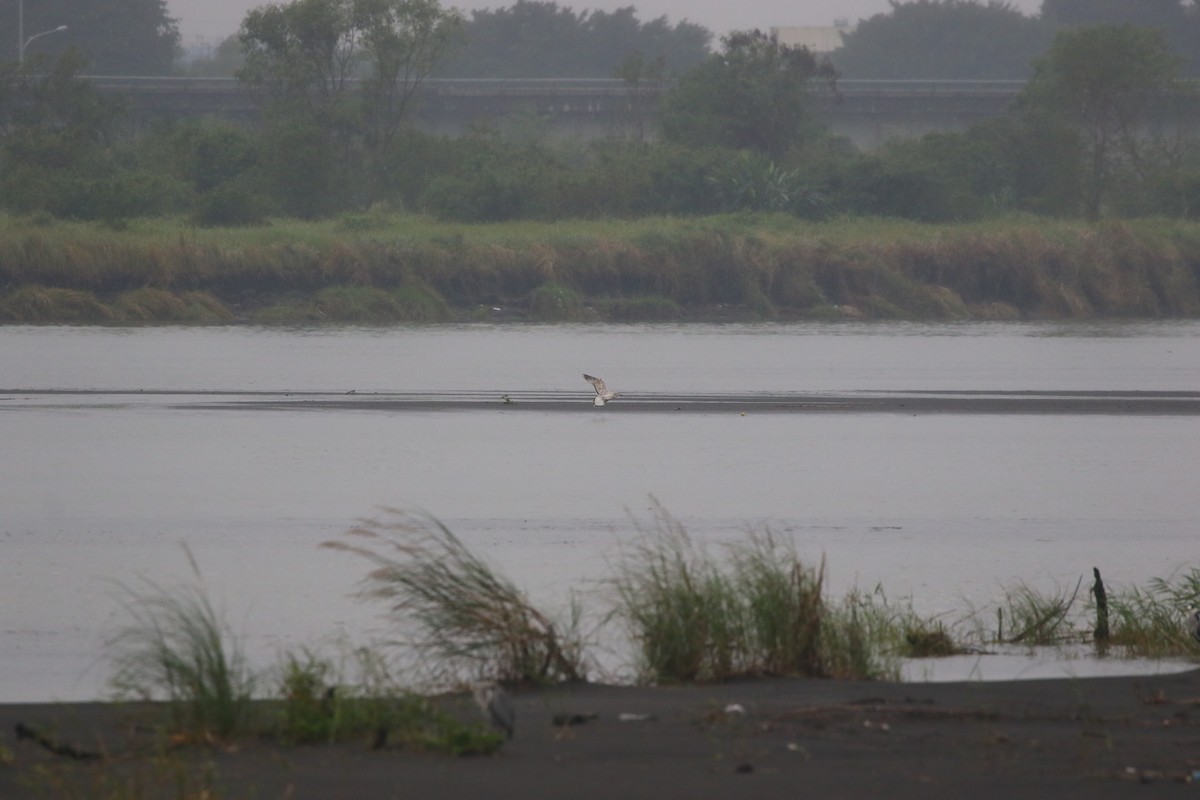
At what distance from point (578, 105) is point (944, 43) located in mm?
55851

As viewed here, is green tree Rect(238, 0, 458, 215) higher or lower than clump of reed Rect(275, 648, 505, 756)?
higher

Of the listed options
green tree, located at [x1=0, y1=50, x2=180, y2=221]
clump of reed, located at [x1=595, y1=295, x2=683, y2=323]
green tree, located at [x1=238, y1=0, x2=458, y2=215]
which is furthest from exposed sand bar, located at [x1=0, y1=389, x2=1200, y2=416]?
green tree, located at [x1=238, y1=0, x2=458, y2=215]

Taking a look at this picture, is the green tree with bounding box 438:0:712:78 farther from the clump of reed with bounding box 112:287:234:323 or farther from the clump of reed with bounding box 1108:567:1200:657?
the clump of reed with bounding box 1108:567:1200:657

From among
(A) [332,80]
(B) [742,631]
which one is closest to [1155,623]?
(B) [742,631]

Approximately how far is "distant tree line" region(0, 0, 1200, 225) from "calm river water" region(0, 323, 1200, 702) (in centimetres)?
1851

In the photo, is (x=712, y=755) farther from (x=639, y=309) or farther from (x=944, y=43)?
(x=944, y=43)

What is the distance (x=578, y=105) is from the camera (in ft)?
272

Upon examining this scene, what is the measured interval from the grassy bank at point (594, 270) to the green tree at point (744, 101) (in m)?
9.16

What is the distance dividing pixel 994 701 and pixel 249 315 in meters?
42.3

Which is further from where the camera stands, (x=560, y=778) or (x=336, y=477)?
(x=336, y=477)

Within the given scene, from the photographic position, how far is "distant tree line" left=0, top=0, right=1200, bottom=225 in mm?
58062

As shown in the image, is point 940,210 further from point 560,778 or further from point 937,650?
point 560,778

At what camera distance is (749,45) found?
226 ft

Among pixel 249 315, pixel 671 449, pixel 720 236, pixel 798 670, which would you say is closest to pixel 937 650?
pixel 798 670
